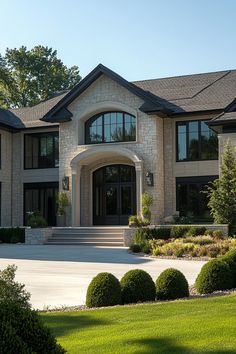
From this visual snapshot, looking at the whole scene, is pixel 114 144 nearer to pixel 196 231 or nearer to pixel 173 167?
pixel 173 167

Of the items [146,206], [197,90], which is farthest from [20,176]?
[197,90]

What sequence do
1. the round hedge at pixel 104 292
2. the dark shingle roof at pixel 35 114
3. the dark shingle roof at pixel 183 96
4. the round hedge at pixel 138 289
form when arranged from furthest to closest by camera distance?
the dark shingle roof at pixel 35 114 → the dark shingle roof at pixel 183 96 → the round hedge at pixel 138 289 → the round hedge at pixel 104 292

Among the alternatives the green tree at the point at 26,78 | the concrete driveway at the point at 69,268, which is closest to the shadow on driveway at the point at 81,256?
the concrete driveway at the point at 69,268

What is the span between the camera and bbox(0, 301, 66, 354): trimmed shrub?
3607 millimetres

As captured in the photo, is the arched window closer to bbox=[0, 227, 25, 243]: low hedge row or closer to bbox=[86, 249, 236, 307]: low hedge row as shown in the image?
bbox=[0, 227, 25, 243]: low hedge row

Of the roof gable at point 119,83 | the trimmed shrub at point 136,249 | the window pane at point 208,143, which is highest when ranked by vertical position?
the roof gable at point 119,83

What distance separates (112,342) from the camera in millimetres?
5406

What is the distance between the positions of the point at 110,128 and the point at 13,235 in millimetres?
7749

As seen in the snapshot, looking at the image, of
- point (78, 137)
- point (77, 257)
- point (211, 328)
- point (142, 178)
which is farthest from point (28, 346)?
point (78, 137)

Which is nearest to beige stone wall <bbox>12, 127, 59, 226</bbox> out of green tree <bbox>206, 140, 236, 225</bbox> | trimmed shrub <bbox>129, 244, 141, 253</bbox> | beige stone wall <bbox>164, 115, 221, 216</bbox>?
beige stone wall <bbox>164, 115, 221, 216</bbox>

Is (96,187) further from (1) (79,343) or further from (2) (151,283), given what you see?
(1) (79,343)

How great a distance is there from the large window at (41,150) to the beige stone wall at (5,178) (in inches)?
42.7

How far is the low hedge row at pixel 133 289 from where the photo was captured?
8.46 m

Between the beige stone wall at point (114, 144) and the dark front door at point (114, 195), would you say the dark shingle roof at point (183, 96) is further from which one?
the dark front door at point (114, 195)
